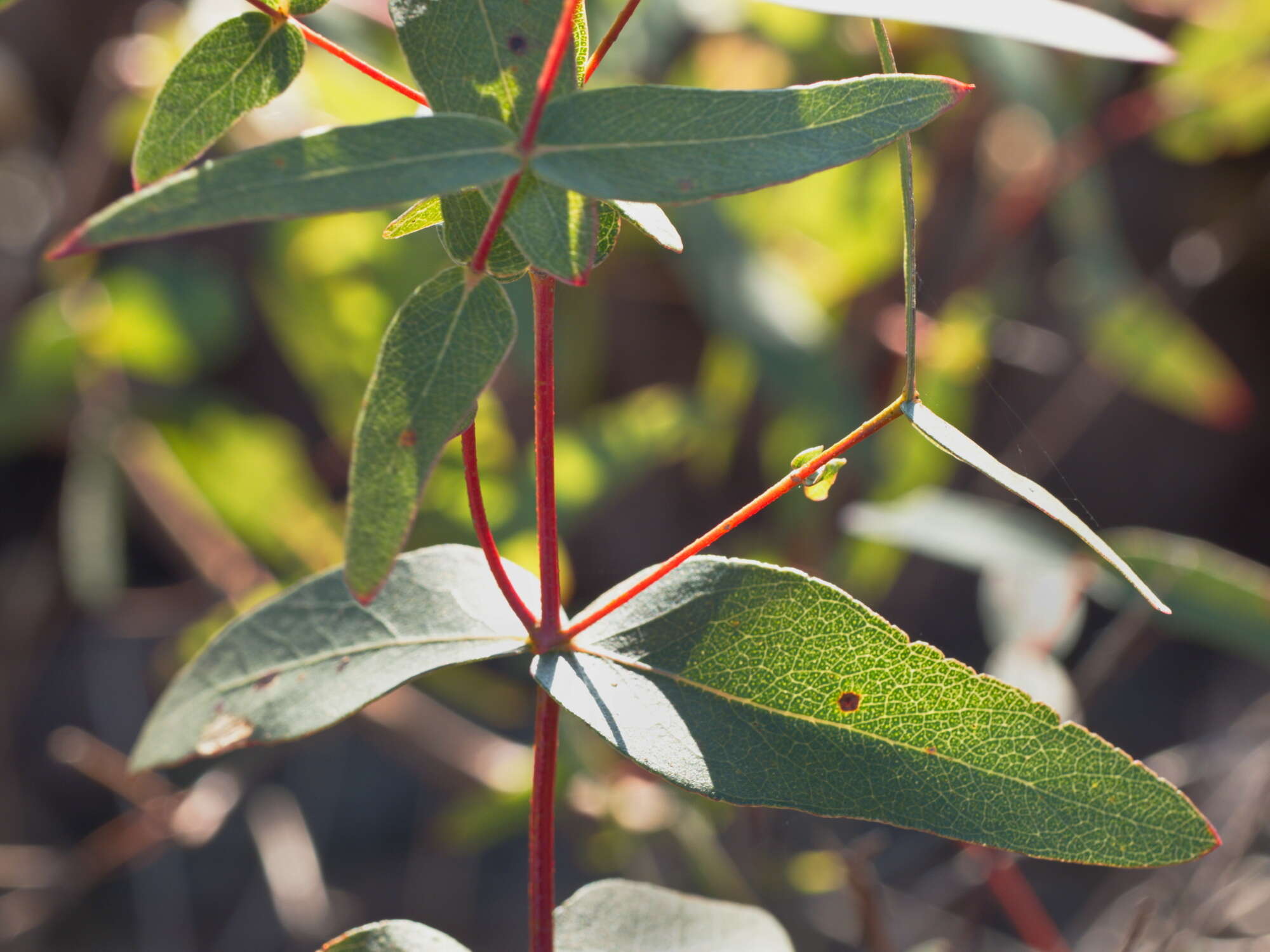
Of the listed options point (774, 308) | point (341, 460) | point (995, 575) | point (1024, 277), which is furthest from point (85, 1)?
point (995, 575)

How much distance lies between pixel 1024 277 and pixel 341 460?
3.03ft

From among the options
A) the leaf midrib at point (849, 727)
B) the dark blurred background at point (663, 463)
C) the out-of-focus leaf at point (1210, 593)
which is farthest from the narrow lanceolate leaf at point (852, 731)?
the out-of-focus leaf at point (1210, 593)

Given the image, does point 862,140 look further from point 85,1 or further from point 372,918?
point 85,1

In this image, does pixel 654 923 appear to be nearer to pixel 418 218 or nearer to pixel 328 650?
pixel 328 650

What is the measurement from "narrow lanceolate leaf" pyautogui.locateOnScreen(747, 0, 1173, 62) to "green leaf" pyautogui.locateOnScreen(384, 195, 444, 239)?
0.13 metres

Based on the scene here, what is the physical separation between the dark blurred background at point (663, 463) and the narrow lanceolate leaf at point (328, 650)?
1.02 ft

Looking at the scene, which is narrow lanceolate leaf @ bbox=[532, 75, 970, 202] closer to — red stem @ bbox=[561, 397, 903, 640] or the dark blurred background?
red stem @ bbox=[561, 397, 903, 640]

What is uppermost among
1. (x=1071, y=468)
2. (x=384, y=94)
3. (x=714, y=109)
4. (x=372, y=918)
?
(x=384, y=94)

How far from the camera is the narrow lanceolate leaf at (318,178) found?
246mm

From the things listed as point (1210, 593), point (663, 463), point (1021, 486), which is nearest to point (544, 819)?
point (1021, 486)

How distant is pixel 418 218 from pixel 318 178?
9cm

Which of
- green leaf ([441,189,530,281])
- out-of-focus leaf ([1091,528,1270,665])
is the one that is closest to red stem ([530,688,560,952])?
green leaf ([441,189,530,281])

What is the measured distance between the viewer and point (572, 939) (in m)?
0.42

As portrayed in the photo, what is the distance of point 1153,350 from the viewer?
106 cm
